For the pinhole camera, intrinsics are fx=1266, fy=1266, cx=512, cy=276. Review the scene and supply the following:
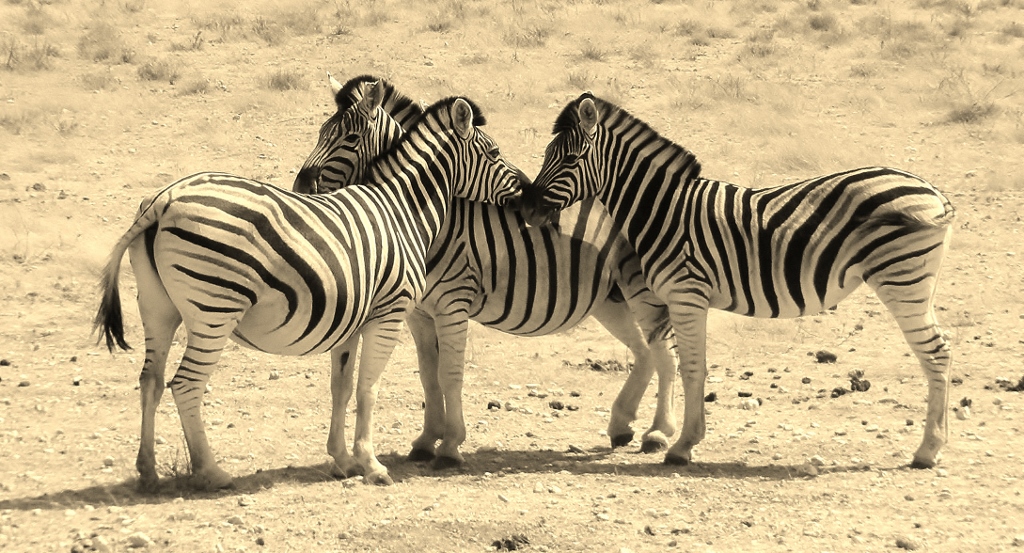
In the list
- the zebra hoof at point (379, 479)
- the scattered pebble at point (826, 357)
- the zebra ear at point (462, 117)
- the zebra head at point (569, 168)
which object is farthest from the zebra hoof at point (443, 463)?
the scattered pebble at point (826, 357)

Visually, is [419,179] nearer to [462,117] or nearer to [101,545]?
[462,117]

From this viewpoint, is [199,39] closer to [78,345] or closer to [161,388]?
[78,345]

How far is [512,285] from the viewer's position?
350 inches

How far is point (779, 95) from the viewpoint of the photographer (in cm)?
1980

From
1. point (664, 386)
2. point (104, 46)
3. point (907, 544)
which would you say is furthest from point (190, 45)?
point (907, 544)

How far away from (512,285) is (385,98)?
1.77 metres

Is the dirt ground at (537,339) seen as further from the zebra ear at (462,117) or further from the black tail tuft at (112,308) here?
the zebra ear at (462,117)

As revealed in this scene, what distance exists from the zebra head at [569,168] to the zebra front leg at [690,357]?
107 centimetres

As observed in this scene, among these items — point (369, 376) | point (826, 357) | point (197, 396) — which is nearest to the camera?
point (197, 396)

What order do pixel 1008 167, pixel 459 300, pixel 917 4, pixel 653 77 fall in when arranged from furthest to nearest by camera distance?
pixel 917 4 → pixel 653 77 → pixel 1008 167 → pixel 459 300

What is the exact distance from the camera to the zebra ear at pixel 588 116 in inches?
345

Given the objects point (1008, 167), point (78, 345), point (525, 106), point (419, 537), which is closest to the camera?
point (419, 537)

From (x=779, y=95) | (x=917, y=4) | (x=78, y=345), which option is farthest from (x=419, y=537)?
(x=917, y=4)

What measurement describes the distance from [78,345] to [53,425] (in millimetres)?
2506
